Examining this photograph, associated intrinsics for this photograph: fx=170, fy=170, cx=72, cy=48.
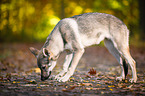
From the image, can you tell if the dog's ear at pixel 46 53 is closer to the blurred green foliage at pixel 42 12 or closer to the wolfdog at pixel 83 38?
the wolfdog at pixel 83 38

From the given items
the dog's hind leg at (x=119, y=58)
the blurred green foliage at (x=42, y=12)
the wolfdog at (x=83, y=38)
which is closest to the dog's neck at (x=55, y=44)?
the wolfdog at (x=83, y=38)

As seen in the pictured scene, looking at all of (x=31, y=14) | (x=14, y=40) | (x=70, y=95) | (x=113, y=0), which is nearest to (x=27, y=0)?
(x=31, y=14)

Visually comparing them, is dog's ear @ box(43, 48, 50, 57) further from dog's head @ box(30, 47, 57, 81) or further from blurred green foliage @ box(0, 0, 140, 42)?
blurred green foliage @ box(0, 0, 140, 42)

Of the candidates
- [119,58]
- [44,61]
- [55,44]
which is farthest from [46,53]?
[119,58]

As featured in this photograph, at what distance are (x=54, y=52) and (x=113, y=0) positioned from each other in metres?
13.9

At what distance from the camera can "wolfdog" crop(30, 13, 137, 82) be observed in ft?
17.6

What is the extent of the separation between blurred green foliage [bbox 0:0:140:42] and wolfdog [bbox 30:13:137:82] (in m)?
12.6

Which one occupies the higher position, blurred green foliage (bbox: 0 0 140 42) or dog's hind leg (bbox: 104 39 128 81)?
blurred green foliage (bbox: 0 0 140 42)

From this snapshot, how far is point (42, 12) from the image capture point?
3025 cm

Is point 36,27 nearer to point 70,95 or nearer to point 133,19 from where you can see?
point 133,19

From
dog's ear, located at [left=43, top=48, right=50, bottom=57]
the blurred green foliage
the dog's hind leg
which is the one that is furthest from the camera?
the blurred green foliage

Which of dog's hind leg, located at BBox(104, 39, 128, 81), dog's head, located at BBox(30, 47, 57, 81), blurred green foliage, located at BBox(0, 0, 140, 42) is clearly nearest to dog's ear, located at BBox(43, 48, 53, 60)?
dog's head, located at BBox(30, 47, 57, 81)

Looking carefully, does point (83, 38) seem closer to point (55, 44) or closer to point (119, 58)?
point (55, 44)

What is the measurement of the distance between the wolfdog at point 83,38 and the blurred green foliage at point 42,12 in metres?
12.6
